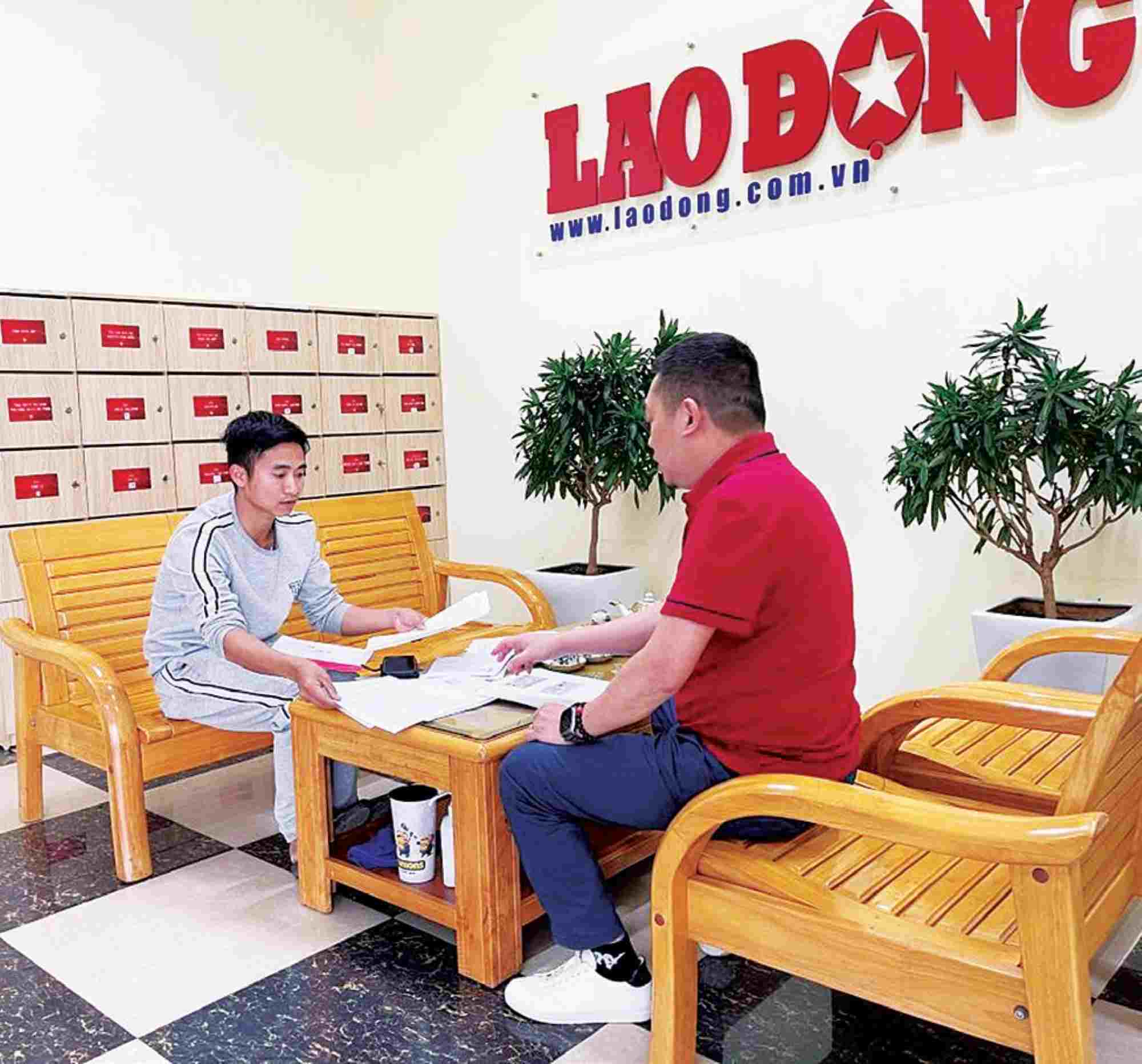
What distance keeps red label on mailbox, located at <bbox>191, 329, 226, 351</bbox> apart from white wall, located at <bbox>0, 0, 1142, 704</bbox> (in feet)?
2.32

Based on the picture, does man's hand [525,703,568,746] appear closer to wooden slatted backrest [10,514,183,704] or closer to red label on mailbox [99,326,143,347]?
wooden slatted backrest [10,514,183,704]

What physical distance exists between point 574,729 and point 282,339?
322cm

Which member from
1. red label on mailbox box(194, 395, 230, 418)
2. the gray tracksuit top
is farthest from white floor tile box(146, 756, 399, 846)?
red label on mailbox box(194, 395, 230, 418)

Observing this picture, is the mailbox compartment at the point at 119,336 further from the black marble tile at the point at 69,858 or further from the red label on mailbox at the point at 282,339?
the black marble tile at the point at 69,858

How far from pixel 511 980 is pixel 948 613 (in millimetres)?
2330

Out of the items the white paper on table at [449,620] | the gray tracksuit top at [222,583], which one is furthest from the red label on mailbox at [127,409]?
the white paper on table at [449,620]

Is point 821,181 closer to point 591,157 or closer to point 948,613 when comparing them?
point 591,157

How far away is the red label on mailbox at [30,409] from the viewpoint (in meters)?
3.86

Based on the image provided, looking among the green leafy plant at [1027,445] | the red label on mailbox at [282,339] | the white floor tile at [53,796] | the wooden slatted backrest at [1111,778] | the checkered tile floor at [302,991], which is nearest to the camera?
the wooden slatted backrest at [1111,778]

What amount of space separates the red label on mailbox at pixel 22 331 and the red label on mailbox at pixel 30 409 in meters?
0.20

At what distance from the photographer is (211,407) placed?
14.7 feet

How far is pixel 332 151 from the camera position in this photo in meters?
5.59

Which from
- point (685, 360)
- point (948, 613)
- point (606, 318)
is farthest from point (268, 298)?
point (685, 360)

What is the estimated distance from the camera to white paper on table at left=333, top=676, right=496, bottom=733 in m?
2.30
